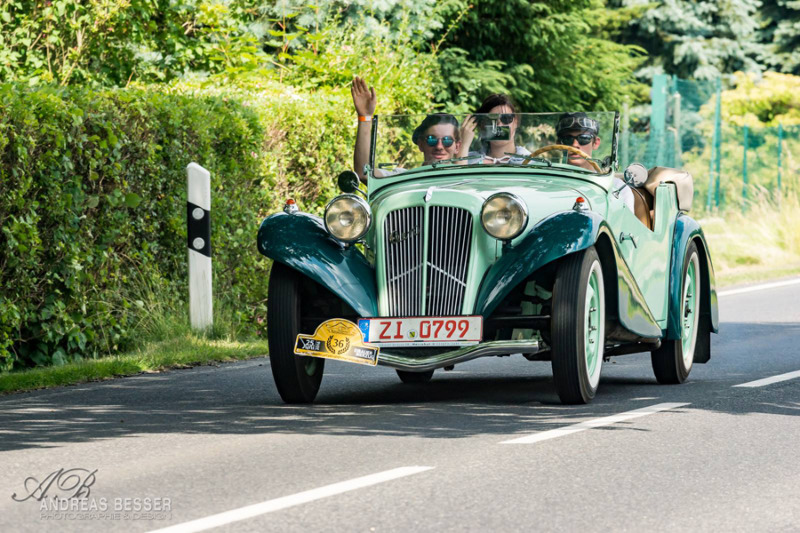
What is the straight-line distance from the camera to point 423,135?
31.6 feet

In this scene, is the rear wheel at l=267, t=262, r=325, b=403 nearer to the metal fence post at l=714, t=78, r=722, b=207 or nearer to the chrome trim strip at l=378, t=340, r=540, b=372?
the chrome trim strip at l=378, t=340, r=540, b=372

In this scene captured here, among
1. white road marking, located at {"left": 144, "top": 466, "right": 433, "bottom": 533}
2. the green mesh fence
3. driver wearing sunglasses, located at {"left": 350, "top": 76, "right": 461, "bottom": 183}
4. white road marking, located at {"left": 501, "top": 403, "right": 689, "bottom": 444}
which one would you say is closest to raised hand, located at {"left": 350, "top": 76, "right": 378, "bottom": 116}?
driver wearing sunglasses, located at {"left": 350, "top": 76, "right": 461, "bottom": 183}

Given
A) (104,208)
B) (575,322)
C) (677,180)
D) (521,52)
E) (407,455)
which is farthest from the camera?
(521,52)

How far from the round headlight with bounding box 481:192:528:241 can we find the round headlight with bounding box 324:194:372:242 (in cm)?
68

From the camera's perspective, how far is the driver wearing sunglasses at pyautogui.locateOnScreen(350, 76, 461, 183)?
30.9ft

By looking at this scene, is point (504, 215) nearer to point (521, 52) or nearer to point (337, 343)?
point (337, 343)

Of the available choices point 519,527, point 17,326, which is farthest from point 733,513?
point 17,326

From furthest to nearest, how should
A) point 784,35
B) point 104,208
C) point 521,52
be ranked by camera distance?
point 784,35 < point 521,52 < point 104,208

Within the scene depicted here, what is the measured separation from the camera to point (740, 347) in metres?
12.0

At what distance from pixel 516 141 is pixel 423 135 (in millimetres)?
626

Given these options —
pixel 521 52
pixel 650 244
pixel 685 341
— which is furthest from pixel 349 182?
pixel 521 52

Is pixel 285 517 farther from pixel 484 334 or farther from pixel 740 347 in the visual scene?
pixel 740 347

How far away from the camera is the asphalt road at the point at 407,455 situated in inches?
210

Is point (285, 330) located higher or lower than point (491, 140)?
lower
